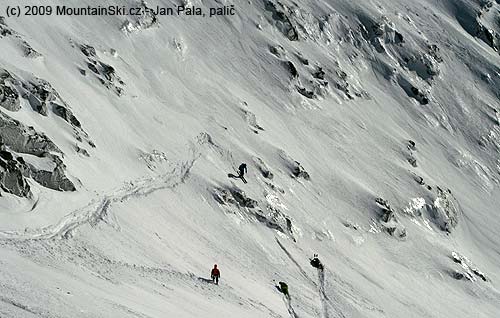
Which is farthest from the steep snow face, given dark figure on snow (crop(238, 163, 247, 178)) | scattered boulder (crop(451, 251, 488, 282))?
dark figure on snow (crop(238, 163, 247, 178))

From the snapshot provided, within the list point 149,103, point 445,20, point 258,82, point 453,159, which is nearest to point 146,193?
point 149,103

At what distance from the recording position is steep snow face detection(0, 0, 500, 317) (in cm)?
3164

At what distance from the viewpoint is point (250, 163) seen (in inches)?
2181

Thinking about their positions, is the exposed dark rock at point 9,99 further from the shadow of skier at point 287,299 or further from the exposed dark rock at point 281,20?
the exposed dark rock at point 281,20

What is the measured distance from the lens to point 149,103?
57344mm

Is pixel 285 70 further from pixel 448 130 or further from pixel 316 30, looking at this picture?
pixel 448 130

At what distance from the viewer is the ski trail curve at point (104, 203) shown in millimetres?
29453

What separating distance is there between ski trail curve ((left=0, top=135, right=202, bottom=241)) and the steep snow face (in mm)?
144

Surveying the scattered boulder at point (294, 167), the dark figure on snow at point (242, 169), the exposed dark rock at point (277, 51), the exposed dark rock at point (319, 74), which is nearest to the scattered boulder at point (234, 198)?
the dark figure on snow at point (242, 169)

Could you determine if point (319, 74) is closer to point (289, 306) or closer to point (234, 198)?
point (234, 198)

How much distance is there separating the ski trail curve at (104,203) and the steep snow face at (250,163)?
5.7 inches

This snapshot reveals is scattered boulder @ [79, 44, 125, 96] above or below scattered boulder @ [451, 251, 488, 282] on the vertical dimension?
below

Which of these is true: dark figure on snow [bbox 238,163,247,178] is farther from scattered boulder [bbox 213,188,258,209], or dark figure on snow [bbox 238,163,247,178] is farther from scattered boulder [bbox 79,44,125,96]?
scattered boulder [bbox 79,44,125,96]

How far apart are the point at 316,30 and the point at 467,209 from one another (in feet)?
106
